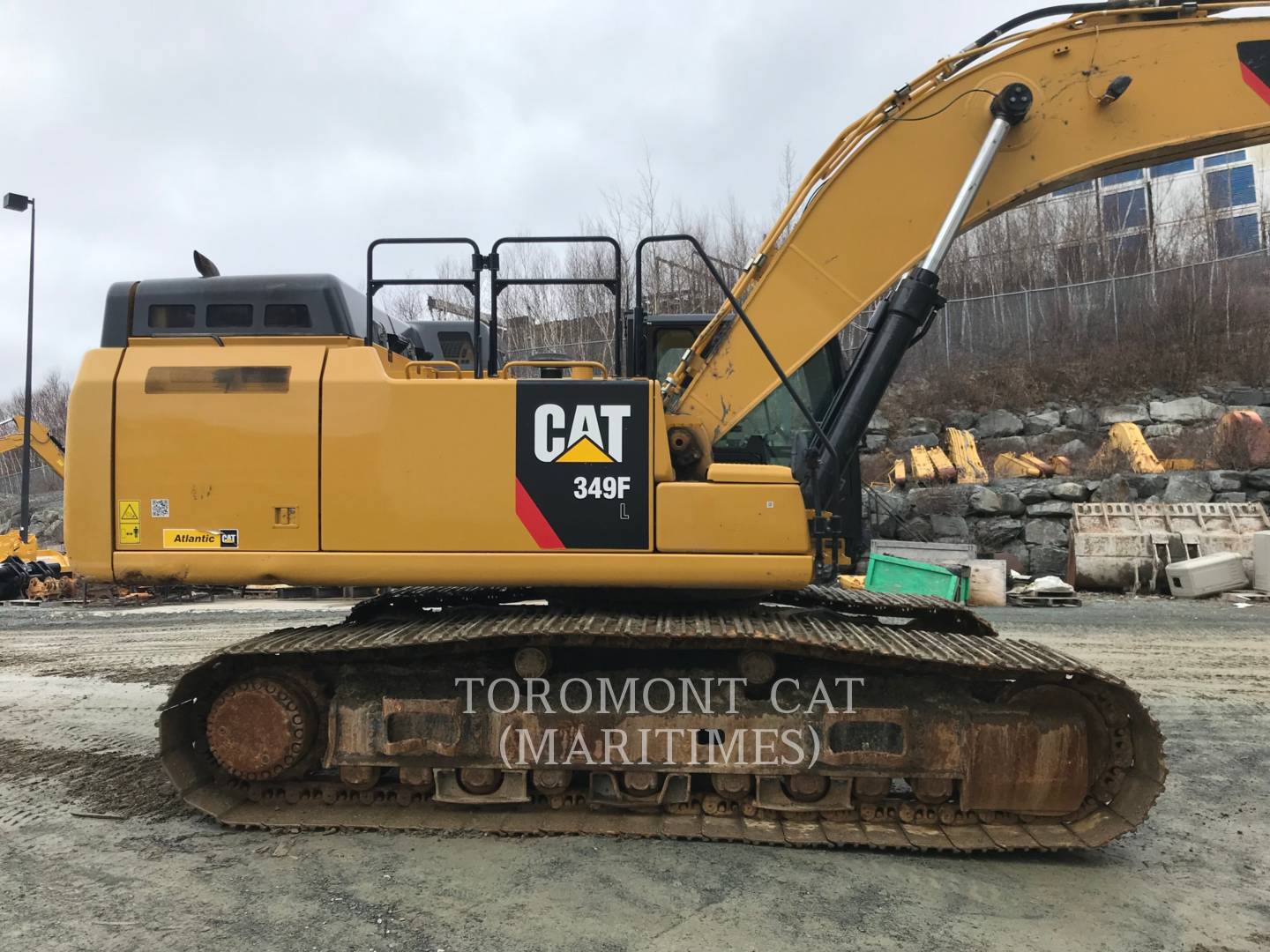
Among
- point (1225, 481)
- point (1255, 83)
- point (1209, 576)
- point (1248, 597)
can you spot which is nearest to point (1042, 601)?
point (1209, 576)

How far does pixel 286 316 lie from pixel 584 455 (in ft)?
5.75

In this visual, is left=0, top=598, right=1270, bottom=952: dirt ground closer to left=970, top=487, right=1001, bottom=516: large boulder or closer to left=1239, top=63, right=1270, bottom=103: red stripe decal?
left=1239, top=63, right=1270, bottom=103: red stripe decal

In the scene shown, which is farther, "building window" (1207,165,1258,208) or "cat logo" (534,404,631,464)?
"building window" (1207,165,1258,208)

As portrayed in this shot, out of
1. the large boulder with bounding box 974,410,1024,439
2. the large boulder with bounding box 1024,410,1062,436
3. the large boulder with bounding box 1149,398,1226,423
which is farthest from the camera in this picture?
the large boulder with bounding box 974,410,1024,439

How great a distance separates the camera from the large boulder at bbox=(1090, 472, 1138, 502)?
541 inches

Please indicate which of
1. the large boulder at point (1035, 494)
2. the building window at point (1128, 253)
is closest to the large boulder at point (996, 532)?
the large boulder at point (1035, 494)

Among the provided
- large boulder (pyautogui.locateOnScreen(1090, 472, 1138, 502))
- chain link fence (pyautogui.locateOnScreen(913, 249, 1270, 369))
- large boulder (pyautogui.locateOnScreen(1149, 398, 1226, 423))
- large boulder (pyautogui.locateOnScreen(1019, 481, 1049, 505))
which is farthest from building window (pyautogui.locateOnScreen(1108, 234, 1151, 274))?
large boulder (pyautogui.locateOnScreen(1019, 481, 1049, 505))

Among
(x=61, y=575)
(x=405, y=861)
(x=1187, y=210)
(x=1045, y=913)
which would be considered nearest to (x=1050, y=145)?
(x=1045, y=913)

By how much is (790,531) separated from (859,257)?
1539 millimetres

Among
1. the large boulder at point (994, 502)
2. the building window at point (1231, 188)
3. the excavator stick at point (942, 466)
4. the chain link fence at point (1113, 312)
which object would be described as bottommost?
the large boulder at point (994, 502)

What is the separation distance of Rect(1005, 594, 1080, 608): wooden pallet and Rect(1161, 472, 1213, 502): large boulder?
4205 millimetres

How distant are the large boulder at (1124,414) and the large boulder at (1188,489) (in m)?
5.69

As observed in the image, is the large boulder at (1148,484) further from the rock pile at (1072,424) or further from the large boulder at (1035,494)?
the rock pile at (1072,424)

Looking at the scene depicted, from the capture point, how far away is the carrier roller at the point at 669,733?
3.59 metres
